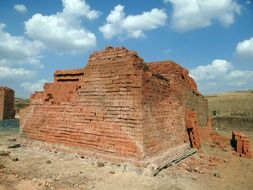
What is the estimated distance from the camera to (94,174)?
5461 millimetres

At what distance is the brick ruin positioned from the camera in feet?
19.7

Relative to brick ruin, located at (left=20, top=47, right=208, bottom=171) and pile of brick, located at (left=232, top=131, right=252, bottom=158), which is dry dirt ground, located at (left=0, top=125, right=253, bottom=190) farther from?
pile of brick, located at (left=232, top=131, right=252, bottom=158)

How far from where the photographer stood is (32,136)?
27.7 feet

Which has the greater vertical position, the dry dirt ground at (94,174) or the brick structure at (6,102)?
the brick structure at (6,102)

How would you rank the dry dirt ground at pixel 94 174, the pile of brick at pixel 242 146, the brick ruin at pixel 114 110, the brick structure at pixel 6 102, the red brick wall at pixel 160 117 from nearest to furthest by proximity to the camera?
1. the dry dirt ground at pixel 94 174
2. the brick ruin at pixel 114 110
3. the red brick wall at pixel 160 117
4. the pile of brick at pixel 242 146
5. the brick structure at pixel 6 102

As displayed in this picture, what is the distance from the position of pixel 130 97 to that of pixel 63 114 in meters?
2.60

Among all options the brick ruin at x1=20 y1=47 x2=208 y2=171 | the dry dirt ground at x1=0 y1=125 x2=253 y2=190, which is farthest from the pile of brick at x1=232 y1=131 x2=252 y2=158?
the brick ruin at x1=20 y1=47 x2=208 y2=171

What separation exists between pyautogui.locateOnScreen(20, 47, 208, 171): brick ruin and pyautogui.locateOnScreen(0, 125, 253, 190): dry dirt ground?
0.40 meters

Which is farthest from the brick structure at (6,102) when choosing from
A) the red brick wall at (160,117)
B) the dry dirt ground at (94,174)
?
the red brick wall at (160,117)

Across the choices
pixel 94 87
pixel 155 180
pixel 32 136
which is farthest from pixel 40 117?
pixel 155 180

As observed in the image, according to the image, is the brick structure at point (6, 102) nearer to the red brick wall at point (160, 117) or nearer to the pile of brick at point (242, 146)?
the red brick wall at point (160, 117)

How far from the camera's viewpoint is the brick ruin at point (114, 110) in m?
6.01

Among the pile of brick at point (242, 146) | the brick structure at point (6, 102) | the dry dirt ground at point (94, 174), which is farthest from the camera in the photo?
the brick structure at point (6, 102)

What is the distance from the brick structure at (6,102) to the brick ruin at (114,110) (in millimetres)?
10046
